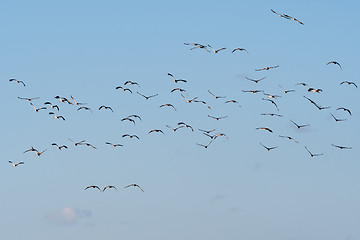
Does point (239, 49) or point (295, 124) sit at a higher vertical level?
point (239, 49)

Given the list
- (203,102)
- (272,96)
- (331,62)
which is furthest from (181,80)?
(331,62)

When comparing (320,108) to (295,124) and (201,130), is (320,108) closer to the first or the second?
(295,124)

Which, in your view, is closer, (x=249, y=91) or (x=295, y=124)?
(x=295, y=124)

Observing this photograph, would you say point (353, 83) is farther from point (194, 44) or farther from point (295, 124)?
point (194, 44)

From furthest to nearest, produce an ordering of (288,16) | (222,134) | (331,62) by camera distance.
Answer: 1. (222,134)
2. (331,62)
3. (288,16)

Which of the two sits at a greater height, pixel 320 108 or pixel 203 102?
pixel 203 102

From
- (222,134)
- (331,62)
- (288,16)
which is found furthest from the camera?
(222,134)

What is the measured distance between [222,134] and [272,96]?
13.4 meters

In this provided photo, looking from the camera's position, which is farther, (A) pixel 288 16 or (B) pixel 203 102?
(B) pixel 203 102

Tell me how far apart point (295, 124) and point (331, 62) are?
14389mm

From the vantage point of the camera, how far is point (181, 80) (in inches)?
7795

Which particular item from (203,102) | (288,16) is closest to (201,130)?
(203,102)

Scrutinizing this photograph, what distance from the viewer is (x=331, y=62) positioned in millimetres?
187750

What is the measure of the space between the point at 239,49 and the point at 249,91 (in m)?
8.93
